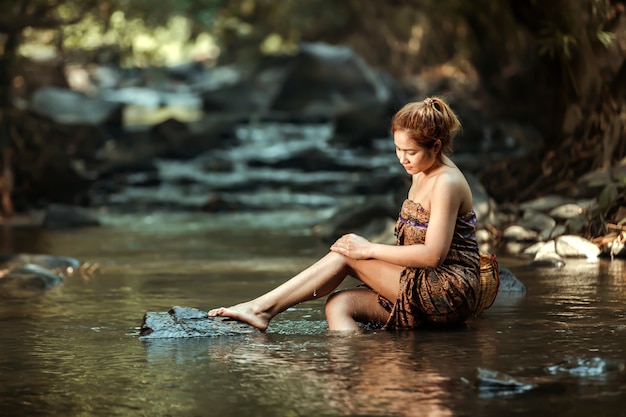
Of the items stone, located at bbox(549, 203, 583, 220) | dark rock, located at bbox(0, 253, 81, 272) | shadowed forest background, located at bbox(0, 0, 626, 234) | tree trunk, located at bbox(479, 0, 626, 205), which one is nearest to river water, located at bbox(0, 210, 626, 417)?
dark rock, located at bbox(0, 253, 81, 272)

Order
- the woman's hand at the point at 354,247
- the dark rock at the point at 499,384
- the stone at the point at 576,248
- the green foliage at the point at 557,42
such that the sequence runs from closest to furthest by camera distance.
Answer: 1. the dark rock at the point at 499,384
2. the woman's hand at the point at 354,247
3. the stone at the point at 576,248
4. the green foliage at the point at 557,42

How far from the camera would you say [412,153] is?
5566 millimetres

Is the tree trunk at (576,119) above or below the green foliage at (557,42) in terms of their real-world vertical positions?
below

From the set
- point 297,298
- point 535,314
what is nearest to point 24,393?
point 297,298

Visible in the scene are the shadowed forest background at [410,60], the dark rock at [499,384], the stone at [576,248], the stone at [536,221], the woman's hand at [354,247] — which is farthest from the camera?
the shadowed forest background at [410,60]

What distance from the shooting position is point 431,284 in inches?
222

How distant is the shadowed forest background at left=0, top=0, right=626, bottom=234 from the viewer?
Answer: 1138cm

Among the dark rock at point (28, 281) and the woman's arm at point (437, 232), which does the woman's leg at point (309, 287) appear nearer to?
the woman's arm at point (437, 232)

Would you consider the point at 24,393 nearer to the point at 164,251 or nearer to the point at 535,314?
the point at 535,314

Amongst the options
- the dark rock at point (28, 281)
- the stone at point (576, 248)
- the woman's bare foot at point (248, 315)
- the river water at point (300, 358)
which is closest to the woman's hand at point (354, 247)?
the river water at point (300, 358)

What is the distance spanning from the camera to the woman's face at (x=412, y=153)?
5.55 meters

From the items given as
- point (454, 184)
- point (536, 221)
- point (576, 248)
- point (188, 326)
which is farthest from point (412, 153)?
point (536, 221)

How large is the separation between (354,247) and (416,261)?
357 mm

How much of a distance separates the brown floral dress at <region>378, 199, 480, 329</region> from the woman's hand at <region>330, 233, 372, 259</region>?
20cm
